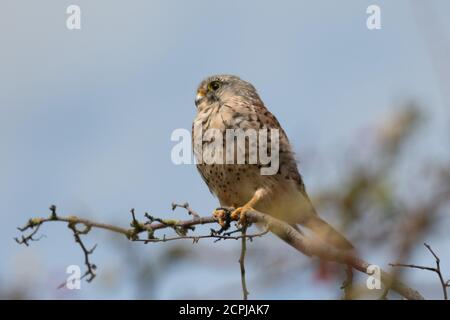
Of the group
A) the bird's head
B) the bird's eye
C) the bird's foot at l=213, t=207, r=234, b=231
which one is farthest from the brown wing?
the bird's foot at l=213, t=207, r=234, b=231

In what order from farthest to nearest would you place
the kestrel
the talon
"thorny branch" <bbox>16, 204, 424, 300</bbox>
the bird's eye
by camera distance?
the bird's eye → the kestrel → the talon → "thorny branch" <bbox>16, 204, 424, 300</bbox>

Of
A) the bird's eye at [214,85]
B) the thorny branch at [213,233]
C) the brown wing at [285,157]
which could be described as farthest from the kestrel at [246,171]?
the thorny branch at [213,233]

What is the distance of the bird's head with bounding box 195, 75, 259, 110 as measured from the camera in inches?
241

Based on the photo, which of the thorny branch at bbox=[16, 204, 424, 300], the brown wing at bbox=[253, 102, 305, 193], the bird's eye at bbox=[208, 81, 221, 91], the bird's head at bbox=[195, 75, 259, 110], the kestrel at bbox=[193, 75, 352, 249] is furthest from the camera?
the bird's eye at bbox=[208, 81, 221, 91]

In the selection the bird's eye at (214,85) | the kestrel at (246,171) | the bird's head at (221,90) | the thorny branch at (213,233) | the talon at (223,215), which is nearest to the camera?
the thorny branch at (213,233)

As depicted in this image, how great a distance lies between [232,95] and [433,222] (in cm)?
495

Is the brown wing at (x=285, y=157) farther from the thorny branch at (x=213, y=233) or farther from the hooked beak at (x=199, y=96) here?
the thorny branch at (x=213, y=233)

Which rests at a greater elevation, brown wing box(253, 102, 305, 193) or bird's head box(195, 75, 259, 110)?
bird's head box(195, 75, 259, 110)

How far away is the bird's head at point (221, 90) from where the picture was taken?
20.1 ft

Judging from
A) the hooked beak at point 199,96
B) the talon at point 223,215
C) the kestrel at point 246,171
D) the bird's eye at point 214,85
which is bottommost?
the talon at point 223,215

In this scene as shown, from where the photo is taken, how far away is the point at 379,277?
7.39ft

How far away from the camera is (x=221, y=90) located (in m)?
6.25

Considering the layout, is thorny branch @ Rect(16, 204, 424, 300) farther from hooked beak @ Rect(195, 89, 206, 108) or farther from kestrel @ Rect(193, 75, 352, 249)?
hooked beak @ Rect(195, 89, 206, 108)

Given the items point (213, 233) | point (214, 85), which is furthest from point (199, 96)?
point (213, 233)
